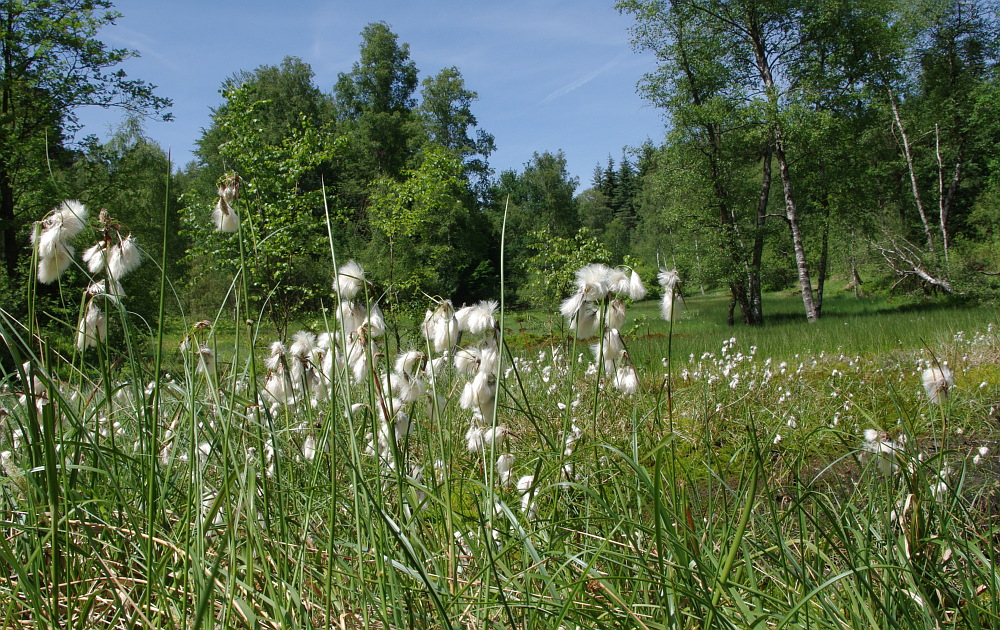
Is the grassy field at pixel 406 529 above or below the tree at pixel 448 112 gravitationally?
below

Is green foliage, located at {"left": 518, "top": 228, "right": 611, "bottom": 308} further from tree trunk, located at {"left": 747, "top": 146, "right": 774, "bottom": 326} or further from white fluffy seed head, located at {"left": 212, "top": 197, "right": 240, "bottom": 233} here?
tree trunk, located at {"left": 747, "top": 146, "right": 774, "bottom": 326}

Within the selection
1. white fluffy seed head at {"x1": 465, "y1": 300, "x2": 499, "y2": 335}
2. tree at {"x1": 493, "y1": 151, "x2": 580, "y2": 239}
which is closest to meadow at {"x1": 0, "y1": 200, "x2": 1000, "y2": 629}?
→ white fluffy seed head at {"x1": 465, "y1": 300, "x2": 499, "y2": 335}

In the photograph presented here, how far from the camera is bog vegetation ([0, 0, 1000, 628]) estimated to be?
1.19m

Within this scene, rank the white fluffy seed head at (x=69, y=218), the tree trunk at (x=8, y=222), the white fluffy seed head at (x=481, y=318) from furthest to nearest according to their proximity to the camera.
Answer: the tree trunk at (x=8, y=222)
the white fluffy seed head at (x=481, y=318)
the white fluffy seed head at (x=69, y=218)

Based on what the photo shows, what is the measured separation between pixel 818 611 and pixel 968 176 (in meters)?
31.8

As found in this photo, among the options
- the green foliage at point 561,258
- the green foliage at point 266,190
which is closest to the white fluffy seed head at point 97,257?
the green foliage at point 266,190

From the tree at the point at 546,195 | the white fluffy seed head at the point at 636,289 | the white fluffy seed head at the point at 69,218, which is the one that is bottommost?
the white fluffy seed head at the point at 636,289

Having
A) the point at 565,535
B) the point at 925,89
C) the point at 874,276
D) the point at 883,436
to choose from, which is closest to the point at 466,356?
the point at 565,535

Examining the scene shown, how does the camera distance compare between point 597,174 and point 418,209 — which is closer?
point 418,209

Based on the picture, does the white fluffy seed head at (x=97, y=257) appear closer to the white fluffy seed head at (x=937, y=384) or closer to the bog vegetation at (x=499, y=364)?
the bog vegetation at (x=499, y=364)

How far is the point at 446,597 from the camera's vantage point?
117cm

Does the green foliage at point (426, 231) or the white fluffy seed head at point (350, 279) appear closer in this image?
the white fluffy seed head at point (350, 279)

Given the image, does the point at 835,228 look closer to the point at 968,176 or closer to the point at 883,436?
the point at 968,176

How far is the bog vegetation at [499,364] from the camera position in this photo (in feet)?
3.90
